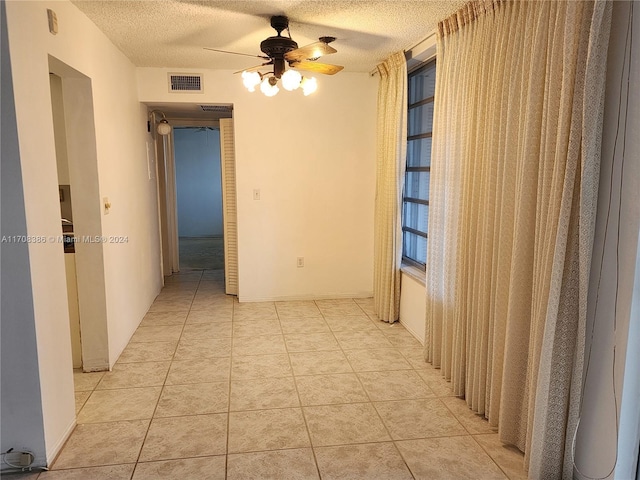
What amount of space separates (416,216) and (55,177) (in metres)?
3.02

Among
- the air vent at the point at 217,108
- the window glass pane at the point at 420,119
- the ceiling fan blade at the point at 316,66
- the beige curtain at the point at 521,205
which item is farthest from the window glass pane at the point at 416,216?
the air vent at the point at 217,108

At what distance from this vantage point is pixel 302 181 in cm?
489

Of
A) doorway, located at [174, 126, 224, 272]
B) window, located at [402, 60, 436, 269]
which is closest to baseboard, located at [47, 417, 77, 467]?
window, located at [402, 60, 436, 269]

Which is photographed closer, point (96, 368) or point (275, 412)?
point (275, 412)

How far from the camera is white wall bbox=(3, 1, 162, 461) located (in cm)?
205

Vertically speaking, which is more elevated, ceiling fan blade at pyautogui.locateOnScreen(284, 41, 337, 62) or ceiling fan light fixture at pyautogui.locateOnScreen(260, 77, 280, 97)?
ceiling fan blade at pyautogui.locateOnScreen(284, 41, 337, 62)

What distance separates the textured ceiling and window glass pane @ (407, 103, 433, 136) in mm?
557

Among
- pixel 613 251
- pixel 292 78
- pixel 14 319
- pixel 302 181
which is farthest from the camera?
pixel 302 181

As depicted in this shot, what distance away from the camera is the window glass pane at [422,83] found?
12.8ft

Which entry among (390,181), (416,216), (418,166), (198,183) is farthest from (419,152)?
(198,183)

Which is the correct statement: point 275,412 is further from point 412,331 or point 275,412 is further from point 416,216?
point 416,216

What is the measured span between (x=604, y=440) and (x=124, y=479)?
212 centimetres

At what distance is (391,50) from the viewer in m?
3.89

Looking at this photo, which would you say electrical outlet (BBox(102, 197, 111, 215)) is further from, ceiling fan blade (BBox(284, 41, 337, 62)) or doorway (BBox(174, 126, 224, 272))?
doorway (BBox(174, 126, 224, 272))
